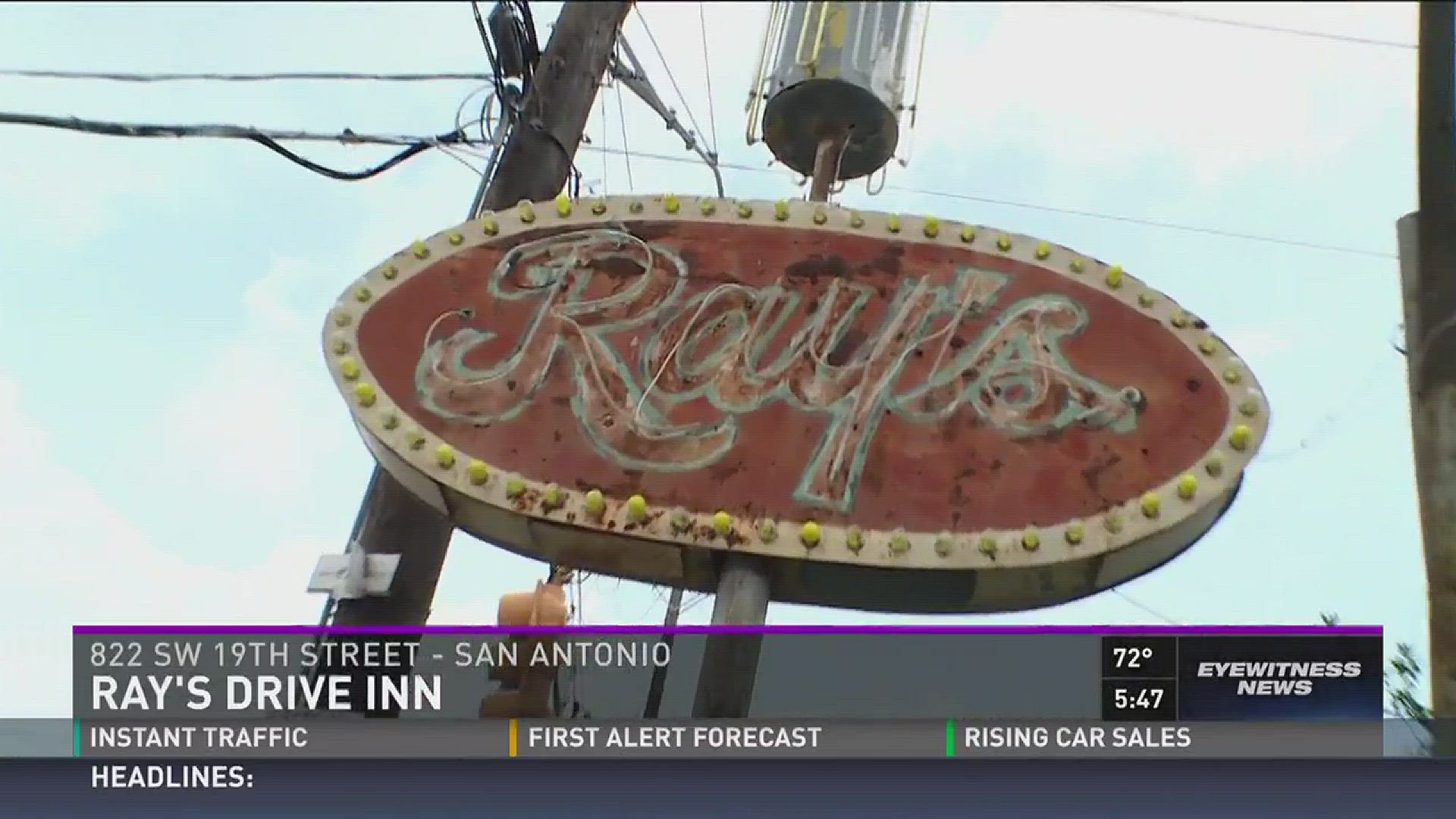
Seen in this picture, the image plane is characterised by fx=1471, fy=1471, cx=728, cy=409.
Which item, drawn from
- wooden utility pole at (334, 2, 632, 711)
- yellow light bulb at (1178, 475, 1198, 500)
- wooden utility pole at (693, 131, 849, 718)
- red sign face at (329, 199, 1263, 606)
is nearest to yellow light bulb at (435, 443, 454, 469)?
red sign face at (329, 199, 1263, 606)

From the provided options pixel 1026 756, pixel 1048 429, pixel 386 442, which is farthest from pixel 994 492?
pixel 386 442

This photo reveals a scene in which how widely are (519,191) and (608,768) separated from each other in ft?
10.6

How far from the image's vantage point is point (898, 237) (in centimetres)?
620

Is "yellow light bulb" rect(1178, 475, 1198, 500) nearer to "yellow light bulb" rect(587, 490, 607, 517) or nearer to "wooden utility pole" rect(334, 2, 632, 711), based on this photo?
"yellow light bulb" rect(587, 490, 607, 517)

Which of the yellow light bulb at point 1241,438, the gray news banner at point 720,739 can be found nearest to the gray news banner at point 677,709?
the gray news banner at point 720,739

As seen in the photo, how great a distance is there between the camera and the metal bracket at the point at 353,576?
562cm

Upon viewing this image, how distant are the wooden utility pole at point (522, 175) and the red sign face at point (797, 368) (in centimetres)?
66

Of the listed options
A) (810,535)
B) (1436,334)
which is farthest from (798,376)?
(1436,334)

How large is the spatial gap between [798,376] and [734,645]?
1.11 m

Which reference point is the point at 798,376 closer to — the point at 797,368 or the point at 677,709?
the point at 797,368

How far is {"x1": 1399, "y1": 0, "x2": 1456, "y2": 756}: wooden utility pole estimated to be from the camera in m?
4.52

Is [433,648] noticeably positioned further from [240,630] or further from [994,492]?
[994,492]

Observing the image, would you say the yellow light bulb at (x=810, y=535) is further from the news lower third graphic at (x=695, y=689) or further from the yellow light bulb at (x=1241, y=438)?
the yellow light bulb at (x=1241, y=438)

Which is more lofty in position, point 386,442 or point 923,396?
point 923,396
